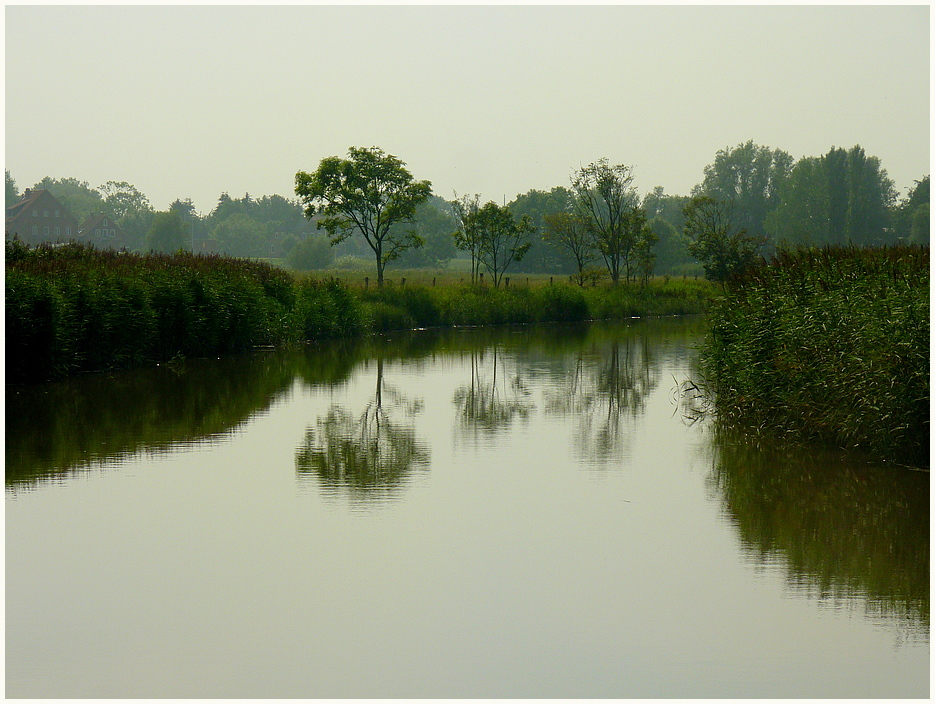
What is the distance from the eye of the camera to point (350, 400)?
16344 millimetres

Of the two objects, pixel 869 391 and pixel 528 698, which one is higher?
A: pixel 869 391

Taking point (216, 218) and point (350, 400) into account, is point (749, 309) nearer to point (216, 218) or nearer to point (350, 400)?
point (350, 400)

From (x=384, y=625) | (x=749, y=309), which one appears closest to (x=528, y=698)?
(x=384, y=625)

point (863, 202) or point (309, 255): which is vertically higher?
point (863, 202)

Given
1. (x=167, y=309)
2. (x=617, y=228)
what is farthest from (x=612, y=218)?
(x=167, y=309)

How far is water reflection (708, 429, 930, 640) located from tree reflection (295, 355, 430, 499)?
2.89m

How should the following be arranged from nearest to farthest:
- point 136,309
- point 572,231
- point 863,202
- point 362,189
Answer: point 136,309
point 362,189
point 572,231
point 863,202

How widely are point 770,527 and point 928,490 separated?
6.65ft

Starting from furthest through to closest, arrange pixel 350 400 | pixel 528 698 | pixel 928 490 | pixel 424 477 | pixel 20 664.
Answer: pixel 350 400, pixel 424 477, pixel 928 490, pixel 20 664, pixel 528 698

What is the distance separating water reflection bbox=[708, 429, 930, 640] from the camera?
6.61 m

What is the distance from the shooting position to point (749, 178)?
125m

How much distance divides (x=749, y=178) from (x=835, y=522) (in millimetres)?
121644

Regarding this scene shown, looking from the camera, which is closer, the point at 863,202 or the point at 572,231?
the point at 572,231

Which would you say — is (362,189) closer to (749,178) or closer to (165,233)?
(165,233)
